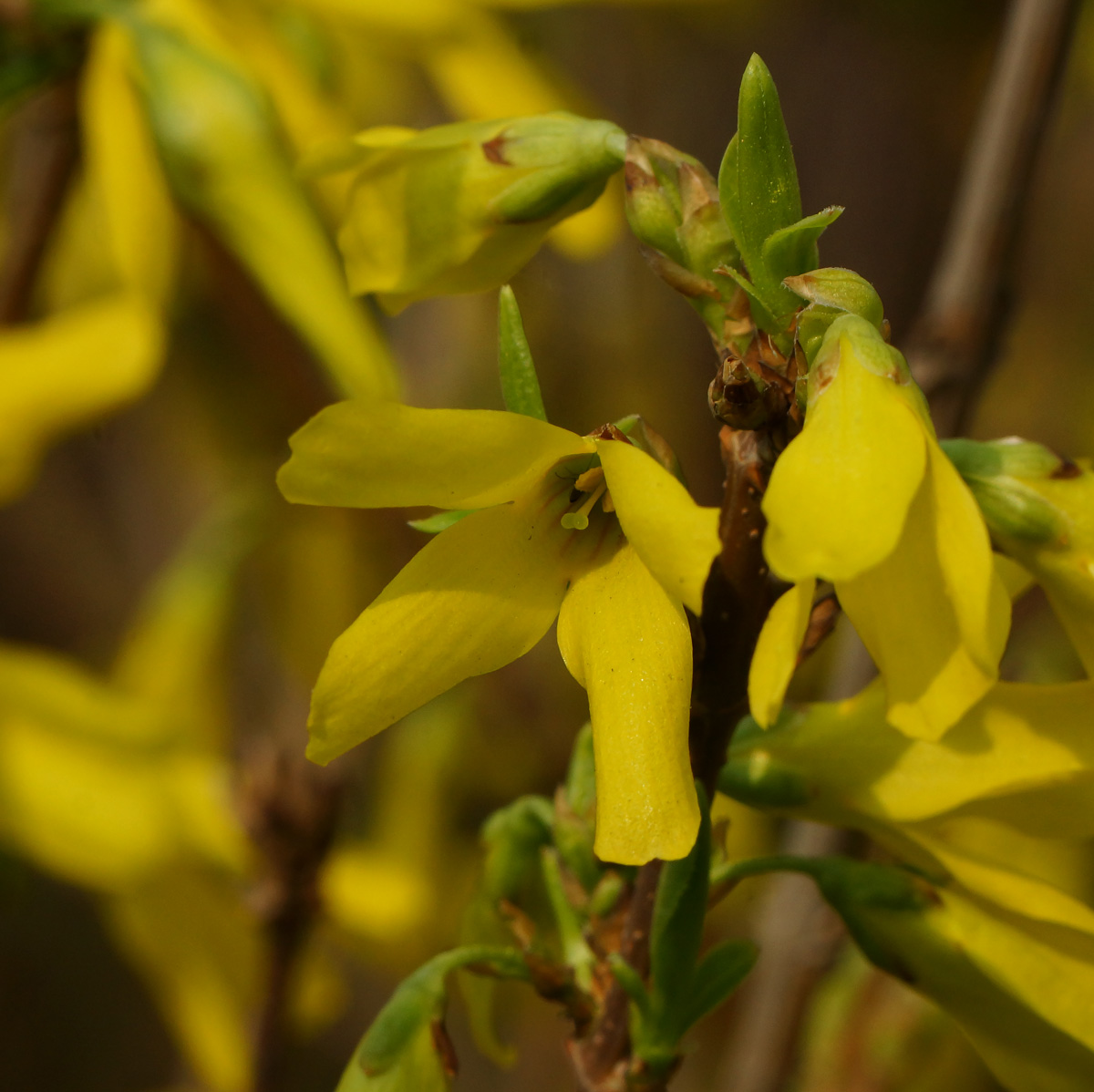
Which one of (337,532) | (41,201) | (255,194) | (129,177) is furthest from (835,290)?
(337,532)

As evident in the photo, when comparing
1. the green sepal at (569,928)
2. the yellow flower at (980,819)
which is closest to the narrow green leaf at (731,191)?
the yellow flower at (980,819)

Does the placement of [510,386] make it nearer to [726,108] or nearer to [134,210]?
[134,210]

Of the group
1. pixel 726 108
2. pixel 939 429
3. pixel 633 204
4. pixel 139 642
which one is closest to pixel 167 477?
pixel 139 642

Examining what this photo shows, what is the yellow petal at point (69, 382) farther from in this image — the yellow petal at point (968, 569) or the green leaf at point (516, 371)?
the yellow petal at point (968, 569)

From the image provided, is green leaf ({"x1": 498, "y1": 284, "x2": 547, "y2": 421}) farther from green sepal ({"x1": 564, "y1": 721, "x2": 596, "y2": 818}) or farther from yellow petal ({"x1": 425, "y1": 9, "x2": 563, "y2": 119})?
yellow petal ({"x1": 425, "y1": 9, "x2": 563, "y2": 119})

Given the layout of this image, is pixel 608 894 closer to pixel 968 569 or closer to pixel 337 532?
pixel 968 569

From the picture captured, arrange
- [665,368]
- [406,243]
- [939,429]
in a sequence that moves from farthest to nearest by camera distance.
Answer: [665,368] < [939,429] < [406,243]
